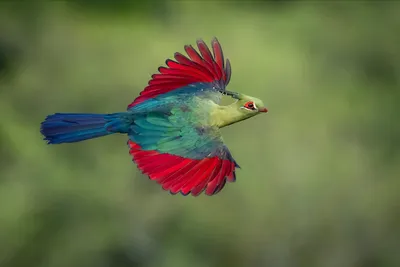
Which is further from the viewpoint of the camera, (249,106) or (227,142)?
(227,142)

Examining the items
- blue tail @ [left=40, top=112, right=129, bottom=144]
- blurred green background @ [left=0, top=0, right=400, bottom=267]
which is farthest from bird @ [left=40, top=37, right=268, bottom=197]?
blurred green background @ [left=0, top=0, right=400, bottom=267]

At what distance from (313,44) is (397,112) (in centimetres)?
22

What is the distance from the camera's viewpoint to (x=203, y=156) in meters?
0.50

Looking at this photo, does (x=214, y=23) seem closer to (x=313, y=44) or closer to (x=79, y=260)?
(x=313, y=44)

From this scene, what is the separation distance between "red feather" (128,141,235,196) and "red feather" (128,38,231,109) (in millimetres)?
84

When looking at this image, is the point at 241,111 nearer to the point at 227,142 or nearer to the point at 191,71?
the point at 191,71

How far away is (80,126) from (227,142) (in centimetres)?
76

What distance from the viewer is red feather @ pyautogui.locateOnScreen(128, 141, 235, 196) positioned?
469 millimetres

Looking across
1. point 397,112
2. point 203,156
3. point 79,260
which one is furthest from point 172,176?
point 397,112

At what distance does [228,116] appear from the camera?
0.54m

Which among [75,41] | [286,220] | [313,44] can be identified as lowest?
[286,220]

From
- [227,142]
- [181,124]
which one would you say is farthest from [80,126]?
[227,142]

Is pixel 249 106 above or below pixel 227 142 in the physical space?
above

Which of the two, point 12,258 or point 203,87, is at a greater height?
point 203,87
